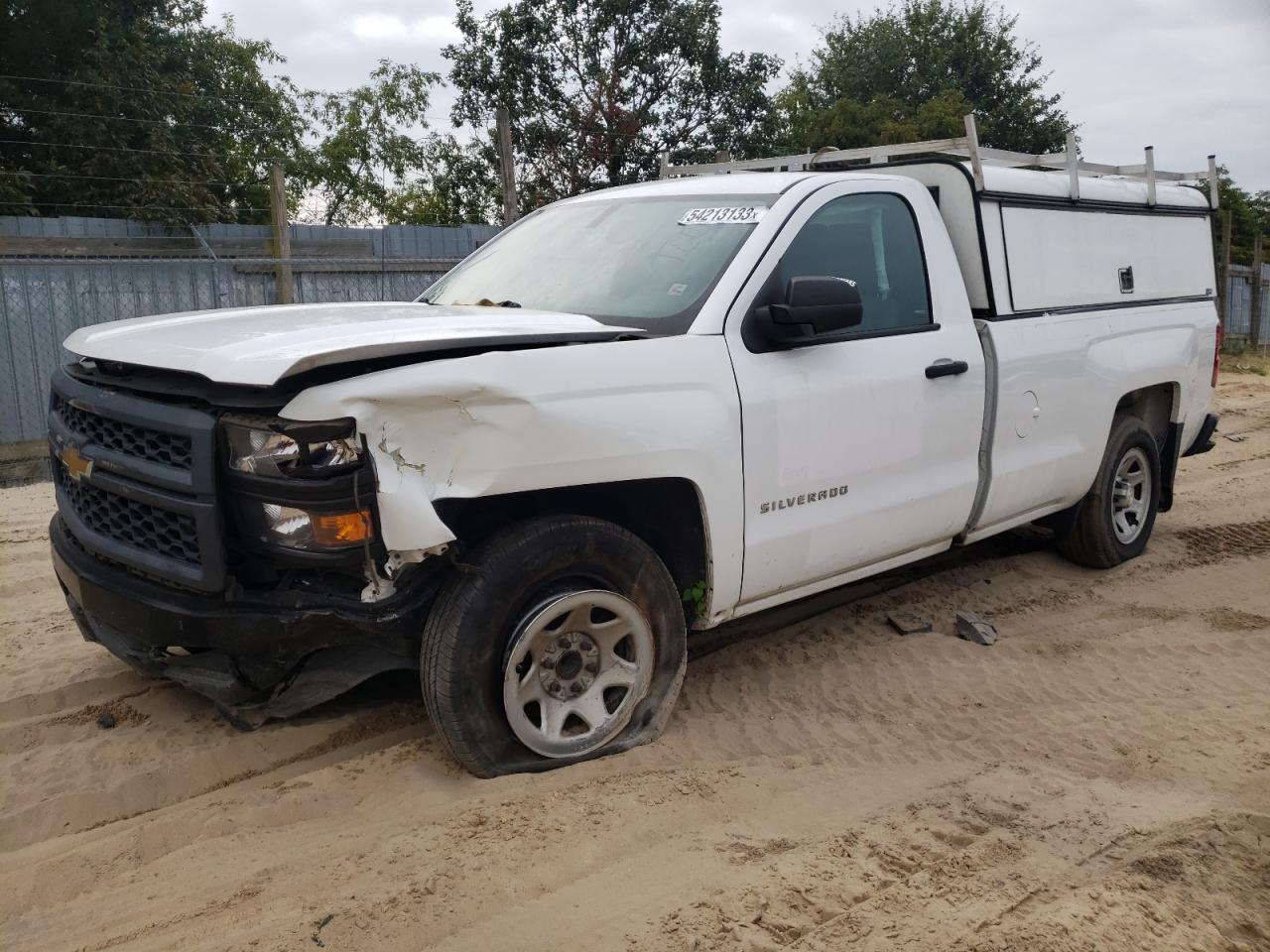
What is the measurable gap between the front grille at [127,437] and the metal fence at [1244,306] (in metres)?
19.6

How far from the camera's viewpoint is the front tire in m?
3.15

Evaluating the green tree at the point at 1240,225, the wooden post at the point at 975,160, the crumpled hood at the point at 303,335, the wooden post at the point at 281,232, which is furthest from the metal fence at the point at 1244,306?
the crumpled hood at the point at 303,335

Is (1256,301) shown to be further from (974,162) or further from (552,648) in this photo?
(552,648)

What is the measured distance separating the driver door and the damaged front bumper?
1.28m

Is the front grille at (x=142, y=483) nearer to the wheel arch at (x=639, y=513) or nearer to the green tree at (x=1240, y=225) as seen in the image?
the wheel arch at (x=639, y=513)

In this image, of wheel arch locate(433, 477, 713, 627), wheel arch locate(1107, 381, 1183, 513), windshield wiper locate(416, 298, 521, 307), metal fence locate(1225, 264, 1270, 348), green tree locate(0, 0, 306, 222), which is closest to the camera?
wheel arch locate(433, 477, 713, 627)

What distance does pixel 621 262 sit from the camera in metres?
4.15

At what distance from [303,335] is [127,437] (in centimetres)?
66

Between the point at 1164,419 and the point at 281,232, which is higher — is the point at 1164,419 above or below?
below

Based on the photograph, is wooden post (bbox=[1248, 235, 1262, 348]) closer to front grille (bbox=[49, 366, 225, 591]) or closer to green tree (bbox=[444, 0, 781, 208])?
green tree (bbox=[444, 0, 781, 208])

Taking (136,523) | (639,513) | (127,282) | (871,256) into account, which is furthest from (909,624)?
(127,282)

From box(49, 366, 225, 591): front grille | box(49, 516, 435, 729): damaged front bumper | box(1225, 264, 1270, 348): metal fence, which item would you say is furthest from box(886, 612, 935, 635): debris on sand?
box(1225, 264, 1270, 348): metal fence

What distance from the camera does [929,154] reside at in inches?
192

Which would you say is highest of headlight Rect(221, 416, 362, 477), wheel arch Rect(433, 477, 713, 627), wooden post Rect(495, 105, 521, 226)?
wooden post Rect(495, 105, 521, 226)
